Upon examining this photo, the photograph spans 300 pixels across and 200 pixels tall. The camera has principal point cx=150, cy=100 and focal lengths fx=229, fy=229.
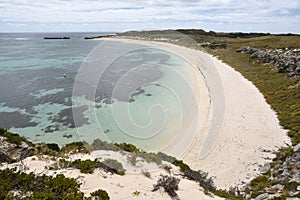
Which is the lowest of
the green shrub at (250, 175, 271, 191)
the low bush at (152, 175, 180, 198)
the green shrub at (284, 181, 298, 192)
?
the green shrub at (250, 175, 271, 191)

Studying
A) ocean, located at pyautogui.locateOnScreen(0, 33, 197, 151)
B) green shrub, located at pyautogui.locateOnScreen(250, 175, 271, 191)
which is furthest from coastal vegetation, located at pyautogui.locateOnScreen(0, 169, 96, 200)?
ocean, located at pyautogui.locateOnScreen(0, 33, 197, 151)

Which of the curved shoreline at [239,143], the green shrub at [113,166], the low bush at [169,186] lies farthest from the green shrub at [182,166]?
the green shrub at [113,166]

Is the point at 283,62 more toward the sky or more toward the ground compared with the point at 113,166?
more toward the sky

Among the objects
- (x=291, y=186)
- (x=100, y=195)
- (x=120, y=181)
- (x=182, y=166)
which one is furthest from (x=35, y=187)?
(x=291, y=186)

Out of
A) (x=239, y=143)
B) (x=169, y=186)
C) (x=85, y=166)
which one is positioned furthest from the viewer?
(x=239, y=143)

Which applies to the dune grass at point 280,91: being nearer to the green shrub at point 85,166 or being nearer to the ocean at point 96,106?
the ocean at point 96,106

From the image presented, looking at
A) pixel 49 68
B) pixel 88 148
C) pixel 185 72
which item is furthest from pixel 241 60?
pixel 88 148

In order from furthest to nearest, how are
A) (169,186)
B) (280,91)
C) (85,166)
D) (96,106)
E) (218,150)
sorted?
(280,91)
(96,106)
(218,150)
(85,166)
(169,186)

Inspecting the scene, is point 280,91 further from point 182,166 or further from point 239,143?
point 182,166

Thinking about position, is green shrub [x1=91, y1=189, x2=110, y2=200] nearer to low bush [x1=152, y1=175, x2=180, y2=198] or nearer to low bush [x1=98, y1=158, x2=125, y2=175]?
low bush [x1=98, y1=158, x2=125, y2=175]

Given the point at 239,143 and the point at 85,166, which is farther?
the point at 239,143

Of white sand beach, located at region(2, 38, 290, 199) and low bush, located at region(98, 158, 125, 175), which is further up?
low bush, located at region(98, 158, 125, 175)

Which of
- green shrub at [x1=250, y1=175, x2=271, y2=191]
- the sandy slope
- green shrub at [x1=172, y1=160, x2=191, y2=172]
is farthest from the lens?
green shrub at [x1=172, y1=160, x2=191, y2=172]

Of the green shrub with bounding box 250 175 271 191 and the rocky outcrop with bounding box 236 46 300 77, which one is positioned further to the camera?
the rocky outcrop with bounding box 236 46 300 77
